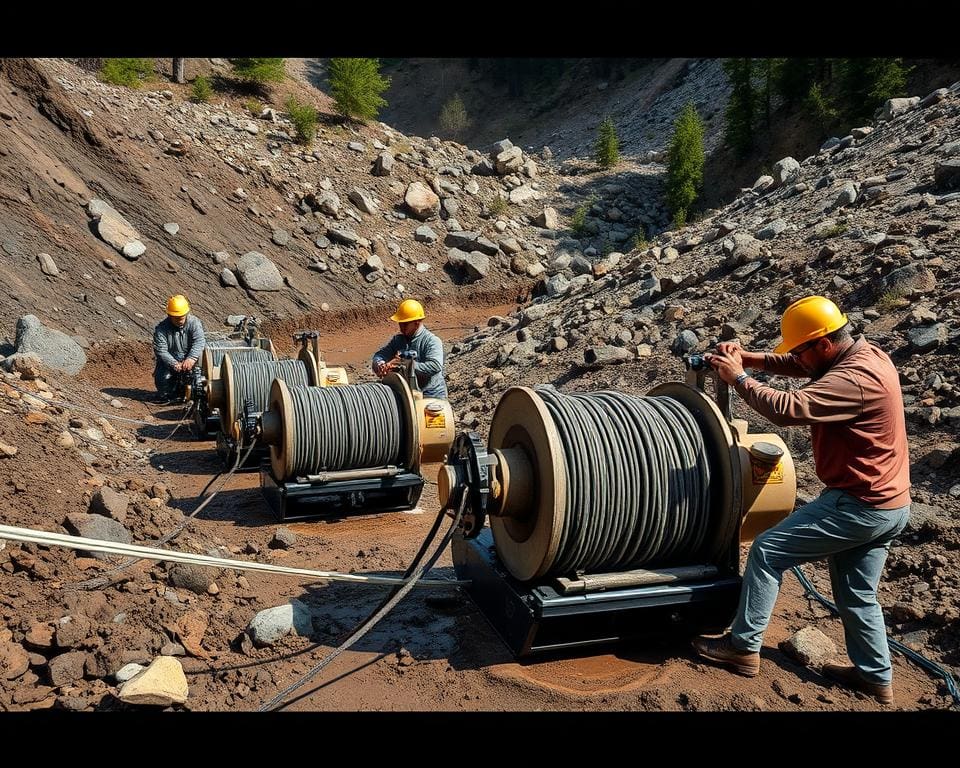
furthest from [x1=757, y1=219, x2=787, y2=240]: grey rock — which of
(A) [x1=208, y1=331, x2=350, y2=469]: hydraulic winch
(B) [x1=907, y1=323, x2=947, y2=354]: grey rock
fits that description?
(A) [x1=208, y1=331, x2=350, y2=469]: hydraulic winch

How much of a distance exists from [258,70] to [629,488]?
24.1 m

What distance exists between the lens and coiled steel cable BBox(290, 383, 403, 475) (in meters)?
6.94

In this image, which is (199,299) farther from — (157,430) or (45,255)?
(157,430)

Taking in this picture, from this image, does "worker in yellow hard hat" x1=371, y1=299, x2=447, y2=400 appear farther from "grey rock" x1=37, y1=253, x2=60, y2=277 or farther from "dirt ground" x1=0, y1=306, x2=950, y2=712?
"grey rock" x1=37, y1=253, x2=60, y2=277

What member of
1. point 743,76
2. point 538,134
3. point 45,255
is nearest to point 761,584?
point 45,255

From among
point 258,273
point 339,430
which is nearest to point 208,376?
point 339,430

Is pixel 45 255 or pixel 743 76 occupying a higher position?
pixel 743 76

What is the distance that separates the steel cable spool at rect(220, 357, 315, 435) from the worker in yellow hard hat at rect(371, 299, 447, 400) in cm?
116

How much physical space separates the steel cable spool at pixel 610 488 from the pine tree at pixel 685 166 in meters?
20.7

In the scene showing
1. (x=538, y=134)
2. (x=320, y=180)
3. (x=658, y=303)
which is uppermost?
(x=538, y=134)

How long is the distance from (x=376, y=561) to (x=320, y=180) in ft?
58.7

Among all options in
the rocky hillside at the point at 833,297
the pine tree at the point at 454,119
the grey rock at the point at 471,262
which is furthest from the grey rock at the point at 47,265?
the pine tree at the point at 454,119

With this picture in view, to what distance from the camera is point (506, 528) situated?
15.7 ft

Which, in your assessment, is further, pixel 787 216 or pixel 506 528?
pixel 787 216
